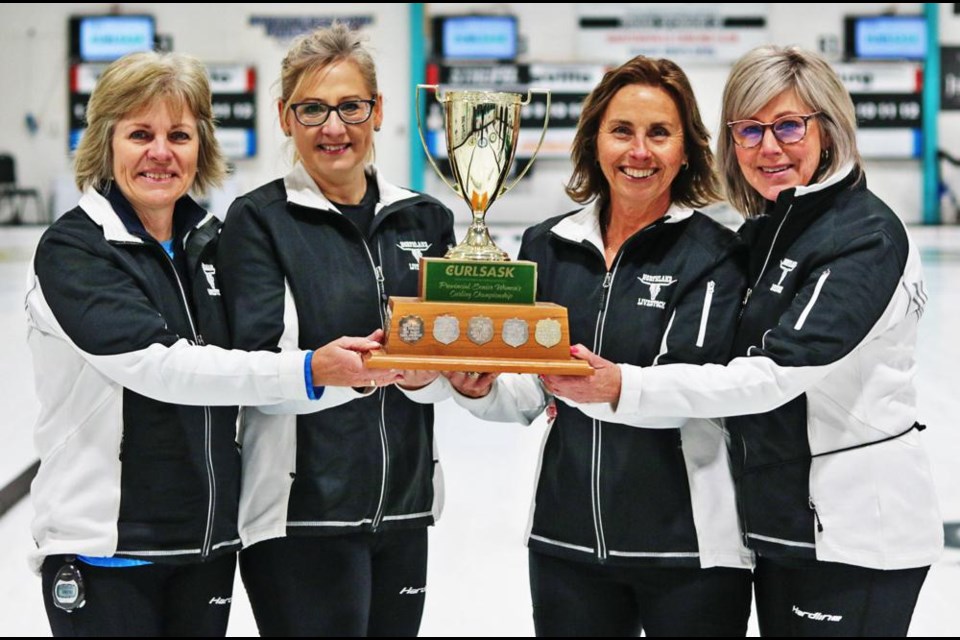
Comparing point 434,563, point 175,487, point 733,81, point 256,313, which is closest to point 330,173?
point 256,313

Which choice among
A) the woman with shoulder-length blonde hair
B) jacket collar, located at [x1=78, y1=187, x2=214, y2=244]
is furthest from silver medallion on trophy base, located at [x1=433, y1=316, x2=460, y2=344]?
jacket collar, located at [x1=78, y1=187, x2=214, y2=244]

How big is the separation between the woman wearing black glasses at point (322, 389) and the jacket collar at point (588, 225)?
31 centimetres

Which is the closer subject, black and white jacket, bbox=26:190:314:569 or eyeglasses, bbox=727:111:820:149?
black and white jacket, bbox=26:190:314:569

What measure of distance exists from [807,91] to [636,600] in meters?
1.00

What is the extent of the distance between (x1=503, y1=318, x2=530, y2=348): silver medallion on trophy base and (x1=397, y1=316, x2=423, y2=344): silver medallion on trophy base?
150 millimetres

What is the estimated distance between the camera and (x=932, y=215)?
1563 cm

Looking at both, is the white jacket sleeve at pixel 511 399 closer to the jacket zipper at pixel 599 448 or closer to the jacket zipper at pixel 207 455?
the jacket zipper at pixel 599 448

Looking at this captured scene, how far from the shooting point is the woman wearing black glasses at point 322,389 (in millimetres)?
1985

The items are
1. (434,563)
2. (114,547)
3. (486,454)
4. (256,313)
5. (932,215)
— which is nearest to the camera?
(114,547)

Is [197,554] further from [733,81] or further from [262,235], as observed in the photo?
[733,81]

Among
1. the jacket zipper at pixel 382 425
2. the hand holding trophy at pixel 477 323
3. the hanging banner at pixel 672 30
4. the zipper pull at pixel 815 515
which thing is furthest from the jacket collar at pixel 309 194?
the hanging banner at pixel 672 30

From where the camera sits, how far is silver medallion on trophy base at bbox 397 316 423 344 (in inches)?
A: 72.3

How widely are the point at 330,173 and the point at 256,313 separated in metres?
0.32

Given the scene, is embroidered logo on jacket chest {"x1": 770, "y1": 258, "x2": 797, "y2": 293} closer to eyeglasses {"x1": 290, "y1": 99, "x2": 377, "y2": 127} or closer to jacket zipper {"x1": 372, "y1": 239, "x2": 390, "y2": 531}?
jacket zipper {"x1": 372, "y1": 239, "x2": 390, "y2": 531}
